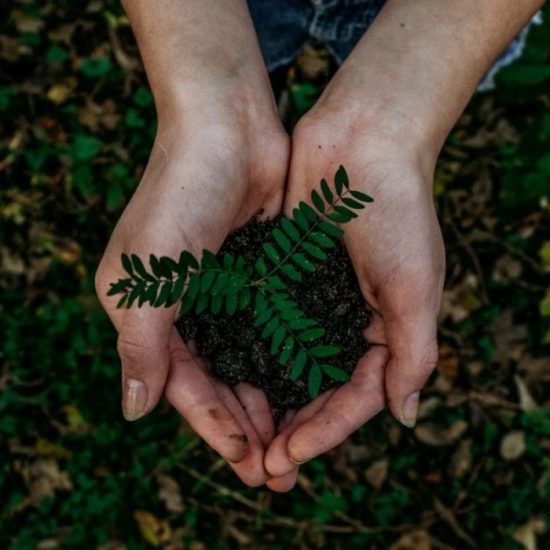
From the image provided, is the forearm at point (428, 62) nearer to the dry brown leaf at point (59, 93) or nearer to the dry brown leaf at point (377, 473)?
the dry brown leaf at point (377, 473)

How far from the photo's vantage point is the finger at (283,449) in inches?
105

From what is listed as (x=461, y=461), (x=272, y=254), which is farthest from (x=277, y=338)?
(x=461, y=461)

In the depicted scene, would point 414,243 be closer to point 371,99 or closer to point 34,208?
point 371,99

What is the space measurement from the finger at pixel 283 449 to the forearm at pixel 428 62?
109 cm

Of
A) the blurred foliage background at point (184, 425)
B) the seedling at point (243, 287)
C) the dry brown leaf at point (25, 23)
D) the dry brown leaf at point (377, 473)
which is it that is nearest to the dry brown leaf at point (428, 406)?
the blurred foliage background at point (184, 425)

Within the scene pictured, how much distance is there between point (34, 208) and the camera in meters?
4.52

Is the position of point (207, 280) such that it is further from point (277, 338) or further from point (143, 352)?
point (143, 352)

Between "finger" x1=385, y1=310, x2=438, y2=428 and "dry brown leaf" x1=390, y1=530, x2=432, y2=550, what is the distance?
1.53 m

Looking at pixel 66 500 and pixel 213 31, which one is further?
pixel 66 500

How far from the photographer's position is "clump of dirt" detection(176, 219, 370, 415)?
108 inches

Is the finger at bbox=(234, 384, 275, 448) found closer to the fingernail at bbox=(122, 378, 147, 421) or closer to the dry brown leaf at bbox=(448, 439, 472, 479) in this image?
the fingernail at bbox=(122, 378, 147, 421)

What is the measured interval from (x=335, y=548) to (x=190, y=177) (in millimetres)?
2373

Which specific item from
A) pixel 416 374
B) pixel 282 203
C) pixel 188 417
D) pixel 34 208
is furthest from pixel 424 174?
pixel 34 208

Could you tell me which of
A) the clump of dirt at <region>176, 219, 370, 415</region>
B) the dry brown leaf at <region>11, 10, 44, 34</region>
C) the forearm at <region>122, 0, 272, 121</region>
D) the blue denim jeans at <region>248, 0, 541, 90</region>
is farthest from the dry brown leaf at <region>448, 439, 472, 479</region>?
the dry brown leaf at <region>11, 10, 44, 34</region>
